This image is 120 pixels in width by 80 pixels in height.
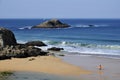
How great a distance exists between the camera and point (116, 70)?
3047 cm

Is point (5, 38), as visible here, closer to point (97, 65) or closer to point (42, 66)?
point (42, 66)

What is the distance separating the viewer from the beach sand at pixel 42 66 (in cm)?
3019

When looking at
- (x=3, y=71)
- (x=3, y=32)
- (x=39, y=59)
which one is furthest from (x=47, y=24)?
(x=3, y=71)

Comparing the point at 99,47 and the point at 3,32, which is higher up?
the point at 3,32

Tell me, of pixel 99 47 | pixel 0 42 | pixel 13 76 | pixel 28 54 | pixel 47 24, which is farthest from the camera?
pixel 47 24

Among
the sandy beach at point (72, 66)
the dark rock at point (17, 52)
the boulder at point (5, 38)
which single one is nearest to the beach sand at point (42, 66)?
the sandy beach at point (72, 66)

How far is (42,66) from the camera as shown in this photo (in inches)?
1284

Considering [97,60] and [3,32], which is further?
[3,32]

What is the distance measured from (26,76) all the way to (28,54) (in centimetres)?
1102

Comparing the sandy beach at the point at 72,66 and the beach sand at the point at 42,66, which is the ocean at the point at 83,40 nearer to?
the sandy beach at the point at 72,66

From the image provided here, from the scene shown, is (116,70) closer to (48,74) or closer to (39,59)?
(48,74)

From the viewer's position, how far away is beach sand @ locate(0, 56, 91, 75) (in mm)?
30188

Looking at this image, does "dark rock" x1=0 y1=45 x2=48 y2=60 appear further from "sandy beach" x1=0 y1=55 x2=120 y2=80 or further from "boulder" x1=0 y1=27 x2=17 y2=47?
"boulder" x1=0 y1=27 x2=17 y2=47

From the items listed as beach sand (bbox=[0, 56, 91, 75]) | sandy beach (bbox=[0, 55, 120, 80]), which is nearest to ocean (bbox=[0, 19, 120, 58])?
sandy beach (bbox=[0, 55, 120, 80])
